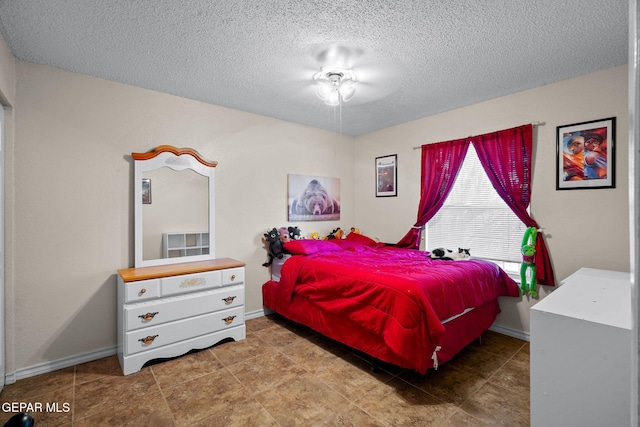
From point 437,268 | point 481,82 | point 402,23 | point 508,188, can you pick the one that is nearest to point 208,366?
point 437,268

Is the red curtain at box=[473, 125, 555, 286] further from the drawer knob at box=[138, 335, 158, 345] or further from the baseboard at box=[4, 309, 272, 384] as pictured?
the baseboard at box=[4, 309, 272, 384]

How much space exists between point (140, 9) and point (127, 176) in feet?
5.19

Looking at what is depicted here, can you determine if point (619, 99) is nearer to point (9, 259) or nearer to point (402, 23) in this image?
point (402, 23)

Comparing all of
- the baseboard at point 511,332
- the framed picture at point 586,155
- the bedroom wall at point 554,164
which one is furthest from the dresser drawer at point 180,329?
the framed picture at point 586,155

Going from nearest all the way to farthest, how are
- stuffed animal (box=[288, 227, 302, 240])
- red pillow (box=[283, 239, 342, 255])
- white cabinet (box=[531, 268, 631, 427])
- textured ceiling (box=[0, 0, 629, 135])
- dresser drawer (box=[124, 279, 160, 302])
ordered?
white cabinet (box=[531, 268, 631, 427]) → textured ceiling (box=[0, 0, 629, 135]) → dresser drawer (box=[124, 279, 160, 302]) → red pillow (box=[283, 239, 342, 255]) → stuffed animal (box=[288, 227, 302, 240])

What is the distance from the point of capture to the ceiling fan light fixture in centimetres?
269

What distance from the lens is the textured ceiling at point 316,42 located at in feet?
6.45

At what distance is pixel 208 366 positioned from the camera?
2670mm

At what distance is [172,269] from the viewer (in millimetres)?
2922

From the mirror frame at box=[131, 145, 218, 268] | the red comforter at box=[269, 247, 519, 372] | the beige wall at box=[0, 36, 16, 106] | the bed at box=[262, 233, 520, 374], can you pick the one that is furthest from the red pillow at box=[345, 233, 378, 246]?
the beige wall at box=[0, 36, 16, 106]

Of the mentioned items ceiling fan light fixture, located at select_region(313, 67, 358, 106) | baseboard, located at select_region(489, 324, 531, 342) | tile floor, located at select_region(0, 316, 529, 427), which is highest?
ceiling fan light fixture, located at select_region(313, 67, 358, 106)

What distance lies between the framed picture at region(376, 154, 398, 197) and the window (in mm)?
752

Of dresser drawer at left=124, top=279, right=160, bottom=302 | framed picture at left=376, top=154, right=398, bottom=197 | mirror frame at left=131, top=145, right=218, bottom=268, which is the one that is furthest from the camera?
framed picture at left=376, top=154, right=398, bottom=197

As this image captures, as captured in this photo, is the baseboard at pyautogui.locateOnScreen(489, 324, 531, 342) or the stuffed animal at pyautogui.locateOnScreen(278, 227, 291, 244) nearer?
the baseboard at pyautogui.locateOnScreen(489, 324, 531, 342)
